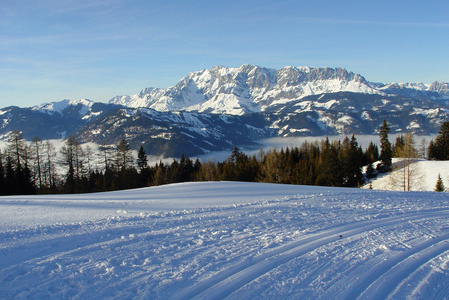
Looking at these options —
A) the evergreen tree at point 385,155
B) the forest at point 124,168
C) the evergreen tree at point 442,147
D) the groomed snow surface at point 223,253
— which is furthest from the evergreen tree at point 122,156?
the evergreen tree at point 442,147

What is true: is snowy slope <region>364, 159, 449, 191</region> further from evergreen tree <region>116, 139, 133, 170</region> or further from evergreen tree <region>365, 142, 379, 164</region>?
evergreen tree <region>116, 139, 133, 170</region>

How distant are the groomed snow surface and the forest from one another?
2942 cm

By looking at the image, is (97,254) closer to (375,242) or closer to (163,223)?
(163,223)

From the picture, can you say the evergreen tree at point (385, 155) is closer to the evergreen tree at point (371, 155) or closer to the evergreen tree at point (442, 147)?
the evergreen tree at point (371, 155)

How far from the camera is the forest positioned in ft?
120

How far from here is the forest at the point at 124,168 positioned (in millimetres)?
36438

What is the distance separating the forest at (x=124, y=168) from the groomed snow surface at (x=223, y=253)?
29.4 metres

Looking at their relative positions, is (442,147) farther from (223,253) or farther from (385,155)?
(223,253)

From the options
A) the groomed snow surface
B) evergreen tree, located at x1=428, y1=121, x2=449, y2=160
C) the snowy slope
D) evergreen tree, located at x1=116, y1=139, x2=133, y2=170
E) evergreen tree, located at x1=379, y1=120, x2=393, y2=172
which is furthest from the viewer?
evergreen tree, located at x1=428, y1=121, x2=449, y2=160

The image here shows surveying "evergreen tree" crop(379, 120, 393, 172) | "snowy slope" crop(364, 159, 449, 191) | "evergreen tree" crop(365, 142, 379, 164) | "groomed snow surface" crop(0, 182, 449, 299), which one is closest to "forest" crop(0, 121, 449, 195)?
"evergreen tree" crop(379, 120, 393, 172)

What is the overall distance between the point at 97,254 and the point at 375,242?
743 cm

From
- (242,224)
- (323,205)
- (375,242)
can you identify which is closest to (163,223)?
(242,224)

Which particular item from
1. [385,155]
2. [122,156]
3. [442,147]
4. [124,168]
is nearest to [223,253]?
[124,168]

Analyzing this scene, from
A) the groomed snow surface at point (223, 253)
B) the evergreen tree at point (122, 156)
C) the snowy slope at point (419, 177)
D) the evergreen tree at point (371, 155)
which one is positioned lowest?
the snowy slope at point (419, 177)
